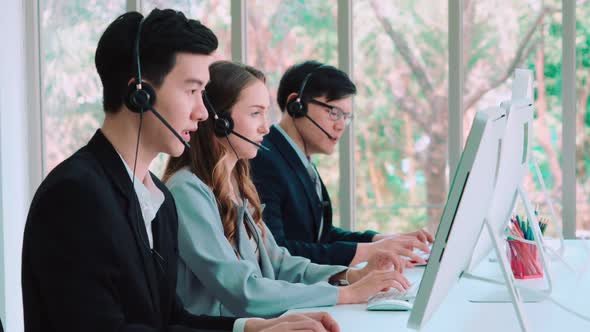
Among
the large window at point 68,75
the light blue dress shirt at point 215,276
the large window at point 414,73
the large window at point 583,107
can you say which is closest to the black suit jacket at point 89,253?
the light blue dress shirt at point 215,276

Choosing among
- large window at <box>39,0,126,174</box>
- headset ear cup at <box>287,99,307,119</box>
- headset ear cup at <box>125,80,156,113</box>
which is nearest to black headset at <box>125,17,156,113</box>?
headset ear cup at <box>125,80,156,113</box>

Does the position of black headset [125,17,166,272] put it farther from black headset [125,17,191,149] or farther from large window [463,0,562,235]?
large window [463,0,562,235]

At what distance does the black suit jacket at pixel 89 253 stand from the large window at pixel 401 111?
258 centimetres

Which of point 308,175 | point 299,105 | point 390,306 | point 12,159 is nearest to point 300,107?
point 299,105

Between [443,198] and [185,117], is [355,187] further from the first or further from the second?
[185,117]

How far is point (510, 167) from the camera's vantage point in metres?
1.66

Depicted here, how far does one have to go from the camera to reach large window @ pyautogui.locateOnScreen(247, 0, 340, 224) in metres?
4.10

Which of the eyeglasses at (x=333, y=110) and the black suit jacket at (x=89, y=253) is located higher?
the eyeglasses at (x=333, y=110)

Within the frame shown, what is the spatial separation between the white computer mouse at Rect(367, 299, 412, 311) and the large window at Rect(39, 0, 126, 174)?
2.90 metres

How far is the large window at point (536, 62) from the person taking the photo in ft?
12.3

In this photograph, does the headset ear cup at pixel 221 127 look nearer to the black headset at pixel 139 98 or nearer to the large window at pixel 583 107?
the black headset at pixel 139 98

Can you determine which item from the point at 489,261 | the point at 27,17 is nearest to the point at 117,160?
the point at 489,261

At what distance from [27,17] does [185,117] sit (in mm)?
3122

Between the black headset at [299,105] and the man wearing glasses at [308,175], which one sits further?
the black headset at [299,105]
